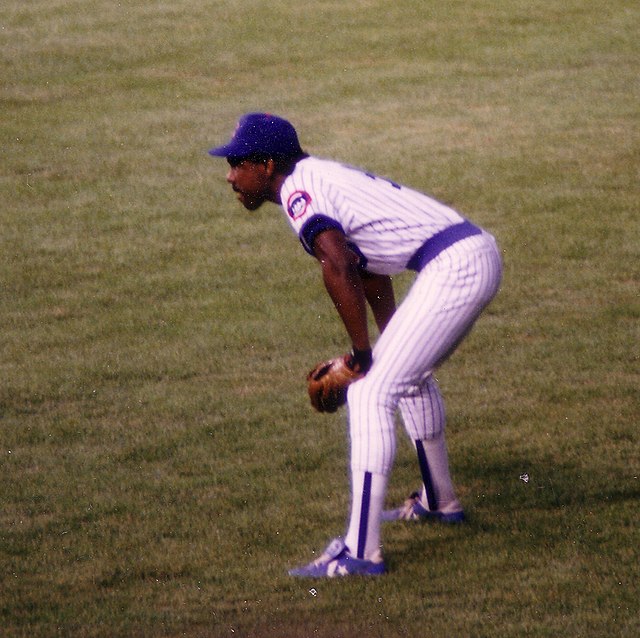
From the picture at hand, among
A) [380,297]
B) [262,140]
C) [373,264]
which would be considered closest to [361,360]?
[373,264]

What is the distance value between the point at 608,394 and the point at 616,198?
493 centimetres

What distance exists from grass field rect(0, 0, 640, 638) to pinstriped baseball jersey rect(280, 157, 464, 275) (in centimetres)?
140

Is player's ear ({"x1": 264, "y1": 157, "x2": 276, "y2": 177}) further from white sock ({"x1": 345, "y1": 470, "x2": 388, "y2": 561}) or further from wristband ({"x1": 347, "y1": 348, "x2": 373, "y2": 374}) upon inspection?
white sock ({"x1": 345, "y1": 470, "x2": 388, "y2": 561})

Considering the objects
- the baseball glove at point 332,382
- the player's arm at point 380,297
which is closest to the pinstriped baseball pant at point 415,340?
the baseball glove at point 332,382

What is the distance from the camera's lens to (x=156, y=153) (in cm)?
1460

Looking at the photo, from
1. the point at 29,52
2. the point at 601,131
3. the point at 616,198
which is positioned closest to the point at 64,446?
the point at 616,198

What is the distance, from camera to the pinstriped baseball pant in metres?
5.41

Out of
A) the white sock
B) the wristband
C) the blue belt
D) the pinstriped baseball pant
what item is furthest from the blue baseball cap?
the white sock

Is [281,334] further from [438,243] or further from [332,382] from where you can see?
[438,243]

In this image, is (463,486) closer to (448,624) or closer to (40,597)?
(448,624)

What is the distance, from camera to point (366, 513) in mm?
5398

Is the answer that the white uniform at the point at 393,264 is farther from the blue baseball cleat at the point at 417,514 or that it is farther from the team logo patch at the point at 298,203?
the blue baseball cleat at the point at 417,514

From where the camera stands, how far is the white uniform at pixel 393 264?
5.40 metres

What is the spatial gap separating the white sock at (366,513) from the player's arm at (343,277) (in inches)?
25.0
